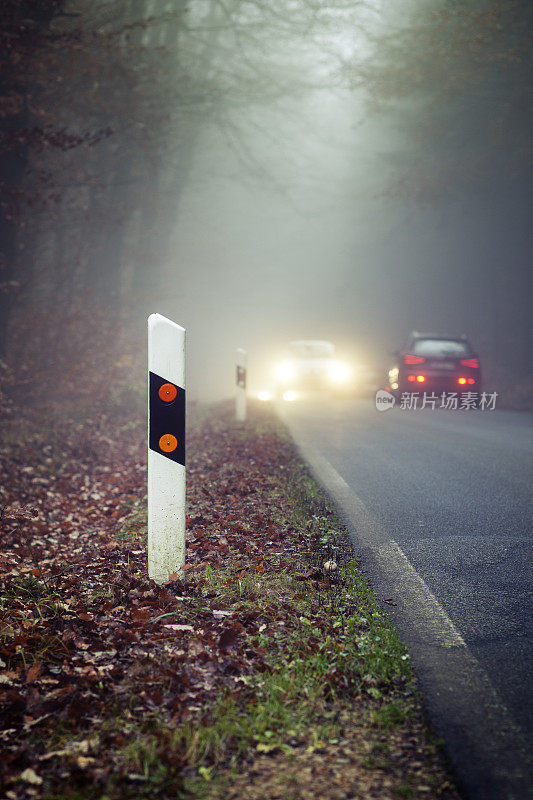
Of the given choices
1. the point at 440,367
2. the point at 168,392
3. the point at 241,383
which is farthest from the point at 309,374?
the point at 168,392

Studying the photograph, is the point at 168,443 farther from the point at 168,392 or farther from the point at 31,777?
the point at 31,777

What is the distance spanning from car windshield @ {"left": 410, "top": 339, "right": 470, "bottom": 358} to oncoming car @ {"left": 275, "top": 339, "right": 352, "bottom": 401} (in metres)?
4.85

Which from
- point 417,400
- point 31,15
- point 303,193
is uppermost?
point 303,193

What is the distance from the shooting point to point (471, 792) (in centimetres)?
224

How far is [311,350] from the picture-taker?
23031 millimetres

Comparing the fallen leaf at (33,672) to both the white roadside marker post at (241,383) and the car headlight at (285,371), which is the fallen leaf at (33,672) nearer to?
the white roadside marker post at (241,383)

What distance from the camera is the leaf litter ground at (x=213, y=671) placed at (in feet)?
7.84

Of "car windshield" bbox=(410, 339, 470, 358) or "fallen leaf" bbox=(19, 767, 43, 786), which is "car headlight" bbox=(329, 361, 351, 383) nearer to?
"car windshield" bbox=(410, 339, 470, 358)

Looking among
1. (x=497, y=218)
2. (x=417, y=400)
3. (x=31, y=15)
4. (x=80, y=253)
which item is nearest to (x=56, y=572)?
(x=31, y=15)

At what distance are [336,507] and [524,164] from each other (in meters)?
22.7

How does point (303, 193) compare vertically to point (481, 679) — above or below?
above

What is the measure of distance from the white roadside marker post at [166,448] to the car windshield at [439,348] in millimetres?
13799

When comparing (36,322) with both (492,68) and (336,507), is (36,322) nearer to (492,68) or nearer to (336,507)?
(336,507)

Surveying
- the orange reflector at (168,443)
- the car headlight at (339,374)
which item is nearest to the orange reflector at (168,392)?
the orange reflector at (168,443)
